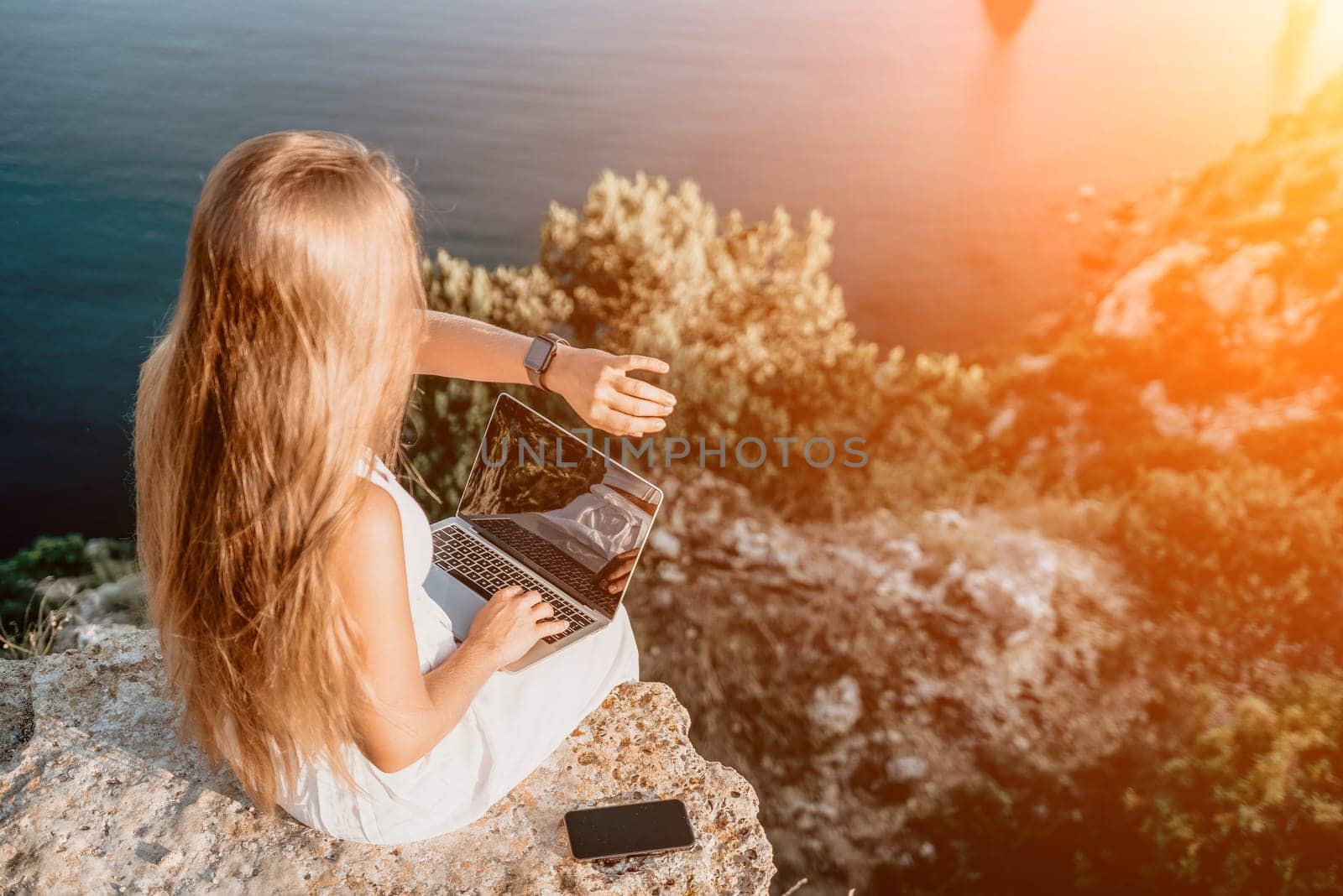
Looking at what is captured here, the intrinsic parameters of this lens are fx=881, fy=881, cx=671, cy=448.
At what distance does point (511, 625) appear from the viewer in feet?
5.70

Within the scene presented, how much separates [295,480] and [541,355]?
75 cm

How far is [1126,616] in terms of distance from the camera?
4.93 m

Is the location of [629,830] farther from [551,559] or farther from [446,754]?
[551,559]

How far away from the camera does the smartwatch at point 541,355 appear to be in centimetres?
187

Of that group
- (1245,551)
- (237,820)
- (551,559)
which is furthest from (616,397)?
(1245,551)

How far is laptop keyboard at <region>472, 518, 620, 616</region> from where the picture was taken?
1973mm

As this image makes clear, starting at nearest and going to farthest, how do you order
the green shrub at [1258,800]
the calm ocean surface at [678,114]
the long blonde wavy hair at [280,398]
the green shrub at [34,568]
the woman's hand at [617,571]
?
the long blonde wavy hair at [280,398] → the woman's hand at [617,571] → the green shrub at [1258,800] → the green shrub at [34,568] → the calm ocean surface at [678,114]

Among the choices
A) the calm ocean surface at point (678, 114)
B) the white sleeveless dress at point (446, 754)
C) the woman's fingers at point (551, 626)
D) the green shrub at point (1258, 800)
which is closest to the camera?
the white sleeveless dress at point (446, 754)

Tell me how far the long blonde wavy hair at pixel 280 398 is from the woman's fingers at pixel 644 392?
0.48 metres

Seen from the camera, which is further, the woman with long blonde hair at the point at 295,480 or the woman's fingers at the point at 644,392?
the woman's fingers at the point at 644,392

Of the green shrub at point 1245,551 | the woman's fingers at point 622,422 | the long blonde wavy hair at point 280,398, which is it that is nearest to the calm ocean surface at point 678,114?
the green shrub at point 1245,551

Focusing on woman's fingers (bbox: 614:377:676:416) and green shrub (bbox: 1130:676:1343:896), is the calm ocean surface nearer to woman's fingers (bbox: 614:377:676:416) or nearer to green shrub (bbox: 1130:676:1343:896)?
green shrub (bbox: 1130:676:1343:896)

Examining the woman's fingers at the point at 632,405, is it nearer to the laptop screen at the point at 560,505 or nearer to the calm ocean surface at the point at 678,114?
the laptop screen at the point at 560,505

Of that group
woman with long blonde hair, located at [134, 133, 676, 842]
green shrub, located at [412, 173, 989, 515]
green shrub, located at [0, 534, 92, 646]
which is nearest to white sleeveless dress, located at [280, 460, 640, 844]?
woman with long blonde hair, located at [134, 133, 676, 842]
